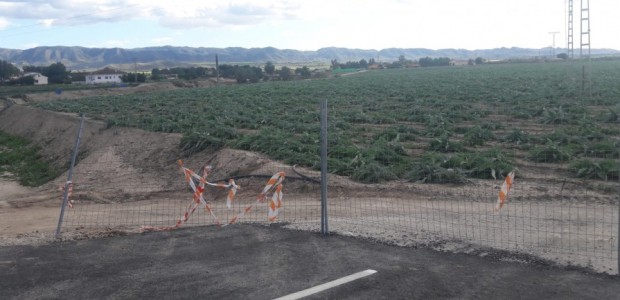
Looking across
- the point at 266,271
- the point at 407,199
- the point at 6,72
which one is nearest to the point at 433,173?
the point at 407,199

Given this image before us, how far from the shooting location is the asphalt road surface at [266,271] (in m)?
6.82

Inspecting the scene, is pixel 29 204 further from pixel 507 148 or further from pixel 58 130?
pixel 58 130

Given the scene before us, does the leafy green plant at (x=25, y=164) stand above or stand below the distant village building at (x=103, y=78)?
below

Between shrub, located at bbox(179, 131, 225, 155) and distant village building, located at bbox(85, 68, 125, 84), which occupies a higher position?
distant village building, located at bbox(85, 68, 125, 84)

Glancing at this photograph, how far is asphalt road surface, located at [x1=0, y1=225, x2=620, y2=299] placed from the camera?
22.4 feet

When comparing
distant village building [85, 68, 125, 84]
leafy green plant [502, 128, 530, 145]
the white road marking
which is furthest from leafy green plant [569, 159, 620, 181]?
distant village building [85, 68, 125, 84]

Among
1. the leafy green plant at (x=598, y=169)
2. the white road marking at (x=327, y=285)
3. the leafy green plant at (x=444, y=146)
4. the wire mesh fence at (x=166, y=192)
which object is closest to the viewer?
the white road marking at (x=327, y=285)

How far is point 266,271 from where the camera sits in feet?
25.1

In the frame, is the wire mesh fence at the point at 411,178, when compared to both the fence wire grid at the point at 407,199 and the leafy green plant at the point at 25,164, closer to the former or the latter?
the fence wire grid at the point at 407,199

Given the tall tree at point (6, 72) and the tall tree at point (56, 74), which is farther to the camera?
the tall tree at point (6, 72)

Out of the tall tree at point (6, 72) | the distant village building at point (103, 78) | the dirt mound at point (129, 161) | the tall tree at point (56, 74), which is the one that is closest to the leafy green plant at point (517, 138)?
the dirt mound at point (129, 161)

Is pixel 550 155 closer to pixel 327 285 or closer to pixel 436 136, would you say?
pixel 436 136

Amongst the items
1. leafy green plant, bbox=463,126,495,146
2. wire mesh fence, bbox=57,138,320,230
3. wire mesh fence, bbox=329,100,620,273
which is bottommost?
wire mesh fence, bbox=57,138,320,230

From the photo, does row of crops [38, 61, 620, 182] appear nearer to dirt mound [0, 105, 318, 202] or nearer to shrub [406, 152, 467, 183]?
shrub [406, 152, 467, 183]
